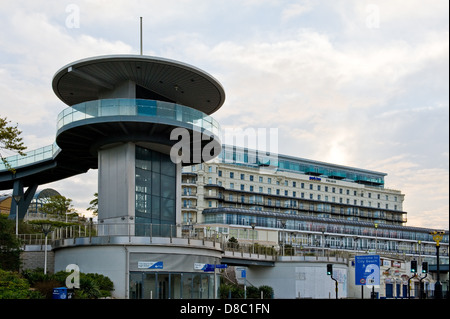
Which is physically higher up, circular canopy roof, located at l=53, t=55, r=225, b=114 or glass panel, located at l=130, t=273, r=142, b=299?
circular canopy roof, located at l=53, t=55, r=225, b=114

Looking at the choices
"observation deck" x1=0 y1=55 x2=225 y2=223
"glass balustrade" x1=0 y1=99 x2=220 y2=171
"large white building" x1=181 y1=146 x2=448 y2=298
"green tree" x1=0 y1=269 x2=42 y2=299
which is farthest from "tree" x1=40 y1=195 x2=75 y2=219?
"green tree" x1=0 y1=269 x2=42 y2=299

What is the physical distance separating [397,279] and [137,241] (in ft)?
148

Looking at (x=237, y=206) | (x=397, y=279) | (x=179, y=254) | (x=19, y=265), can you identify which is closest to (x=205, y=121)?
(x=179, y=254)

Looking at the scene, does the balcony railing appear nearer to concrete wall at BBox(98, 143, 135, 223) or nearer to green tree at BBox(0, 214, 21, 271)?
concrete wall at BBox(98, 143, 135, 223)

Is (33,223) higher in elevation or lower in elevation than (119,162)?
lower

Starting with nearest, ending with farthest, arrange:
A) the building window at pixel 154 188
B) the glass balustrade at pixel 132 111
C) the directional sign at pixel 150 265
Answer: the directional sign at pixel 150 265
the glass balustrade at pixel 132 111
the building window at pixel 154 188

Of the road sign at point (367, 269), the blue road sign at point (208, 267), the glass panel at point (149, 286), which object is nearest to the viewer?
the glass panel at point (149, 286)

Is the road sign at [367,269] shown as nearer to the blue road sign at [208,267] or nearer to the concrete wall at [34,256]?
the blue road sign at [208,267]

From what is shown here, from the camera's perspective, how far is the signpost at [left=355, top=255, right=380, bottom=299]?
35531 millimetres

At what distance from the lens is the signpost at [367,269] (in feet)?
117

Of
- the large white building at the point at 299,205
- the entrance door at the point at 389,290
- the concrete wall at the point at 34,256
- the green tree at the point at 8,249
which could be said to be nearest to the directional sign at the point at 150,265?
the green tree at the point at 8,249
